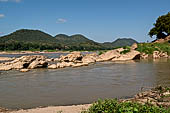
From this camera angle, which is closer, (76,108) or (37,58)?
(76,108)

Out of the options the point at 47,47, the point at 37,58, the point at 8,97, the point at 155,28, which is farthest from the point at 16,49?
the point at 8,97

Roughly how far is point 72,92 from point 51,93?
0.91 metres

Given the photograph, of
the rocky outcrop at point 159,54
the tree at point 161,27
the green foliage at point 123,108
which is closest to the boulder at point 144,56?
the rocky outcrop at point 159,54

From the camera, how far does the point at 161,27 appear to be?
4094 cm

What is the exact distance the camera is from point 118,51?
2862 cm

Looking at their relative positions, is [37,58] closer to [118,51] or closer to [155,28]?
[118,51]

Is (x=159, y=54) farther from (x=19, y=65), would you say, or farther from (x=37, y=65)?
(x=19, y=65)

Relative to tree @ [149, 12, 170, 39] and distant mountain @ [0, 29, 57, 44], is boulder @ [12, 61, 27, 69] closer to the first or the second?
tree @ [149, 12, 170, 39]

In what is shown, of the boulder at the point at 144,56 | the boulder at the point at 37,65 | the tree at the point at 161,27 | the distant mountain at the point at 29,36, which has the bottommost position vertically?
the boulder at the point at 37,65

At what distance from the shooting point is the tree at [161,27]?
3958cm

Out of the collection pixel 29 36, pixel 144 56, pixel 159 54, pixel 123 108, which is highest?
pixel 29 36

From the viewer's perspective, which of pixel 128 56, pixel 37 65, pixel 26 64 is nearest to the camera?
pixel 37 65

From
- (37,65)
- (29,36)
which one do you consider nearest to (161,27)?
(37,65)

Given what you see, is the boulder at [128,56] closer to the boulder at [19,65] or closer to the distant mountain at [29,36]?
the boulder at [19,65]
